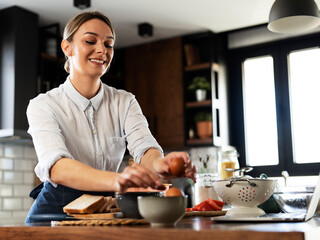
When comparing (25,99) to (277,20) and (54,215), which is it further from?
(54,215)

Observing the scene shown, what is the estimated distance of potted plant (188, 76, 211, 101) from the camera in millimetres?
4781

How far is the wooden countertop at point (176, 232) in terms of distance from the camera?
878 millimetres

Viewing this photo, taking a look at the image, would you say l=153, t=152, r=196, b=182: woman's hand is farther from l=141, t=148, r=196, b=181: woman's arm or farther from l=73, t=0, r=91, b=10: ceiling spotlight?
l=73, t=0, r=91, b=10: ceiling spotlight

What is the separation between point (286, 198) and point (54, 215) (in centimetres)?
83

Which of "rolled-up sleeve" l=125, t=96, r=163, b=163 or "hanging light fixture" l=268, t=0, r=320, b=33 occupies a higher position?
"hanging light fixture" l=268, t=0, r=320, b=33

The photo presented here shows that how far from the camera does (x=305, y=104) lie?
4.71m

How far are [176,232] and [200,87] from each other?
3.89 meters

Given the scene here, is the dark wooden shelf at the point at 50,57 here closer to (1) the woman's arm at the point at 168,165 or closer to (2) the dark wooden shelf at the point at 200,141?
(2) the dark wooden shelf at the point at 200,141

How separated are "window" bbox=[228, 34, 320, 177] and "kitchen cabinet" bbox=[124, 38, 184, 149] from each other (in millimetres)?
651

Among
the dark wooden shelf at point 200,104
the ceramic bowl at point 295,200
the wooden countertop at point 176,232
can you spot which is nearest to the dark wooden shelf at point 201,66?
the dark wooden shelf at point 200,104

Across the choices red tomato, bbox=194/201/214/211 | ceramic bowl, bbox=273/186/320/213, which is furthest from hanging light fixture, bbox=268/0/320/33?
ceramic bowl, bbox=273/186/320/213

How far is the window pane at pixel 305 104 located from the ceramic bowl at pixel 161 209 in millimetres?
3813

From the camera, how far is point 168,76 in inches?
198

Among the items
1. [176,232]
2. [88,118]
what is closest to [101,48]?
[88,118]
